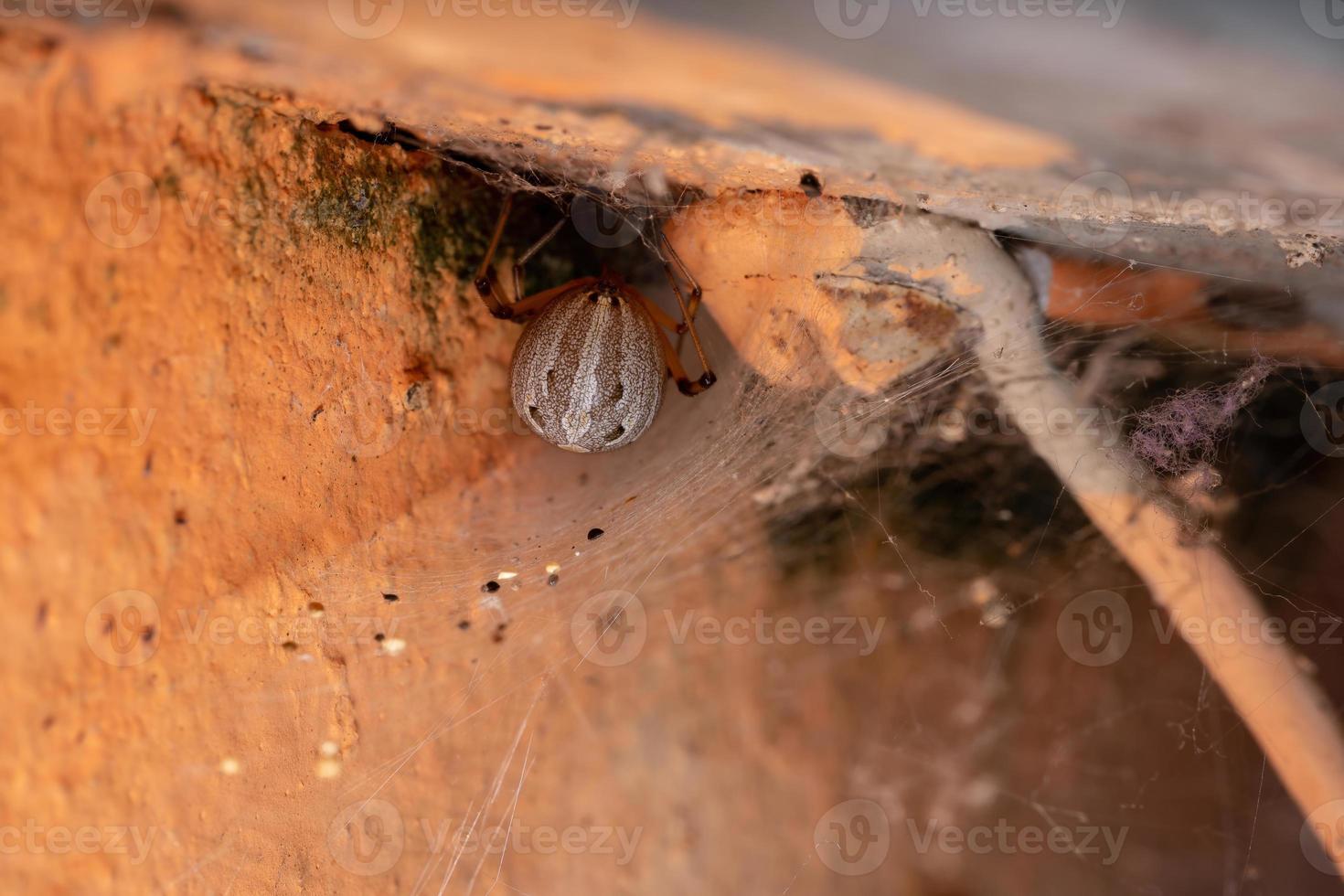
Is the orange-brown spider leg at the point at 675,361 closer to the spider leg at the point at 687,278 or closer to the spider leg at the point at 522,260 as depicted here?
the spider leg at the point at 687,278

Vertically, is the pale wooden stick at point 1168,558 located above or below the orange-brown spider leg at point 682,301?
below

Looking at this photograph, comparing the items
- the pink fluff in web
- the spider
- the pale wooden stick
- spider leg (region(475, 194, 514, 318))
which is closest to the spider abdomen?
the spider

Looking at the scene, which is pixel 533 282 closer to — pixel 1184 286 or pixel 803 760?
pixel 1184 286

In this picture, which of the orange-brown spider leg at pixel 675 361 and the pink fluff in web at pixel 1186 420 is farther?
the orange-brown spider leg at pixel 675 361


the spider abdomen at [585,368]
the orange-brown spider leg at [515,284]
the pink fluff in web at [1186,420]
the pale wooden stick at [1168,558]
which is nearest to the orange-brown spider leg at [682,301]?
the spider abdomen at [585,368]

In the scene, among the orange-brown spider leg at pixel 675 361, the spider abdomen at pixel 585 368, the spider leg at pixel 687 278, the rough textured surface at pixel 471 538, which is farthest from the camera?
the orange-brown spider leg at pixel 675 361

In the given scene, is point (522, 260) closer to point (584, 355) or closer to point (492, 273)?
point (492, 273)
